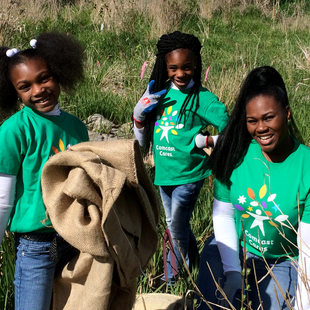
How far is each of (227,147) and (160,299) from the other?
30.3 inches

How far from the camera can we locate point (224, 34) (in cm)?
957

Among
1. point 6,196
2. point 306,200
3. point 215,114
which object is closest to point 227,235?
point 306,200

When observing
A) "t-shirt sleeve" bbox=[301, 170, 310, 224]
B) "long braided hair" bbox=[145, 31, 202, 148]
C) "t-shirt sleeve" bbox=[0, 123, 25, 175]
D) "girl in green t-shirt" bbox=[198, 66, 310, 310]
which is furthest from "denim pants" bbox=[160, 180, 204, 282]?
"t-shirt sleeve" bbox=[0, 123, 25, 175]

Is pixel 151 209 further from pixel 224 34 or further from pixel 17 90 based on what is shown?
pixel 224 34

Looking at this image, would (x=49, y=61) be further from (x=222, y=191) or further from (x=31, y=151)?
(x=222, y=191)

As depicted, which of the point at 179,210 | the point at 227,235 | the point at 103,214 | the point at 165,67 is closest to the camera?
the point at 103,214

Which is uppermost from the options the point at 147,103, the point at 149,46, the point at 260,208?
the point at 149,46

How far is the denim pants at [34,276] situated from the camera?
1.81m

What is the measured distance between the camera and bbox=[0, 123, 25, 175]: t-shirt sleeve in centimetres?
178

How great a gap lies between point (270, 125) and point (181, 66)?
0.81m

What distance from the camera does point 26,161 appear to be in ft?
6.07

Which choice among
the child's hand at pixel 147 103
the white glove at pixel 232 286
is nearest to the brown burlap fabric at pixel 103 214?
the white glove at pixel 232 286

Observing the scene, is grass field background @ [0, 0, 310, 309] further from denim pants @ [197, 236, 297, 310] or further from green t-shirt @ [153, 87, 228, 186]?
green t-shirt @ [153, 87, 228, 186]

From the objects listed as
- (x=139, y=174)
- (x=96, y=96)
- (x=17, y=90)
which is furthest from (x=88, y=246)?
(x=96, y=96)
